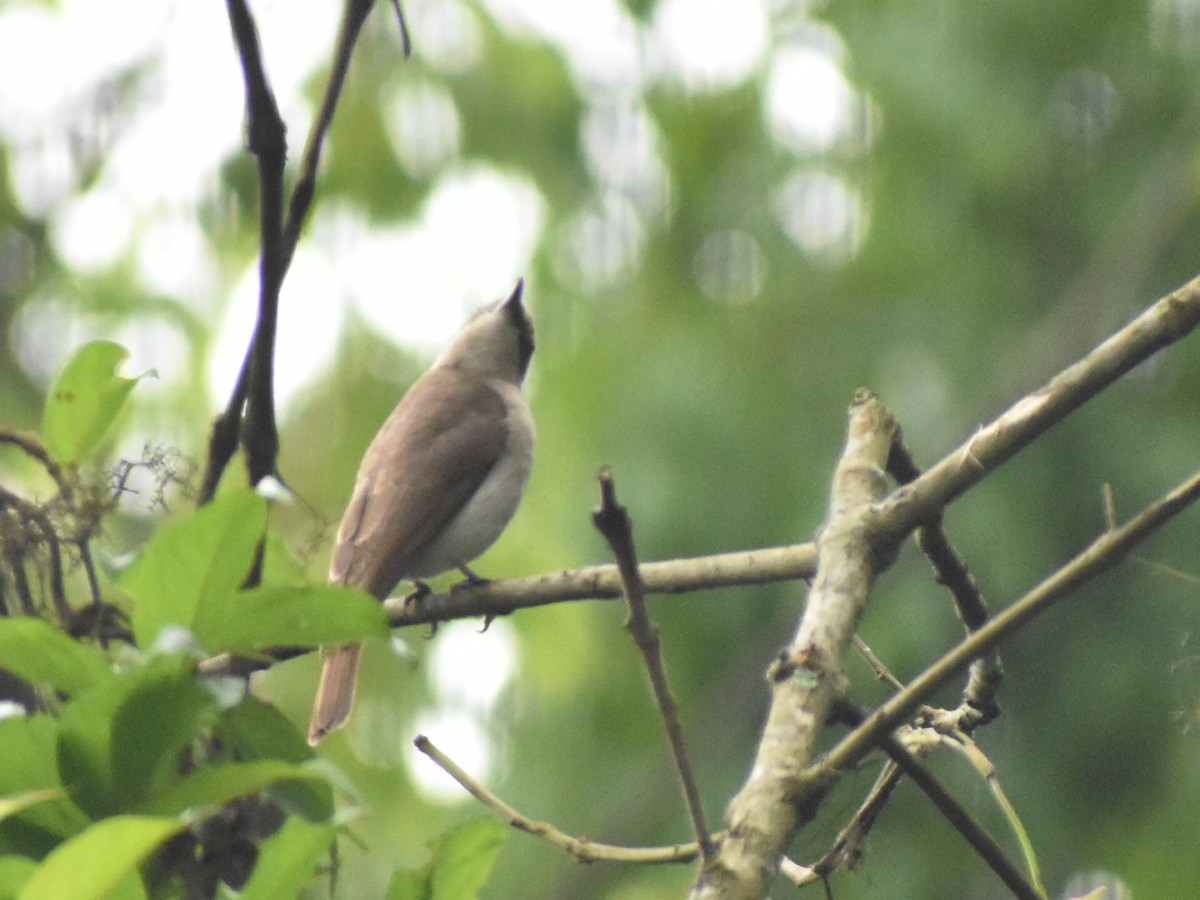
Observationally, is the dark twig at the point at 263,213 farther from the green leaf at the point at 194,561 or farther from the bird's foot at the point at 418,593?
the bird's foot at the point at 418,593

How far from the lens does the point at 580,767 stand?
7430 millimetres

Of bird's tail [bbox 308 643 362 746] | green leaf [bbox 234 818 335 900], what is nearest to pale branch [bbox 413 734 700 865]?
green leaf [bbox 234 818 335 900]

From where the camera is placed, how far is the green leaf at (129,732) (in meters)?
1.21

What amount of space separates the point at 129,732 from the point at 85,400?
0.62 m

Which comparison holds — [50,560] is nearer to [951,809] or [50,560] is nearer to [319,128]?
[319,128]

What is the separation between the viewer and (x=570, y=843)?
1564 mm

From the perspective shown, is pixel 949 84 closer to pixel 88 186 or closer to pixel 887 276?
pixel 887 276

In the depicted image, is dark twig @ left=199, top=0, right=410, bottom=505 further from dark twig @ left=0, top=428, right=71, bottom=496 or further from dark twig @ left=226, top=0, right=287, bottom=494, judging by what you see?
dark twig @ left=0, top=428, right=71, bottom=496

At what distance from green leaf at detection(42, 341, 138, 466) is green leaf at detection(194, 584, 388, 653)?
513 mm

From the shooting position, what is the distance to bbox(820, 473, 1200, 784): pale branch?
1.18 meters

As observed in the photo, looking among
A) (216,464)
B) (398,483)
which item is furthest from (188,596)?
(398,483)

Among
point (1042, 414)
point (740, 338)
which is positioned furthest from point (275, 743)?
point (740, 338)

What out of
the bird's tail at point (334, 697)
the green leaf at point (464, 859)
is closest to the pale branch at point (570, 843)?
the green leaf at point (464, 859)

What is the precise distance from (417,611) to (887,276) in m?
4.75
